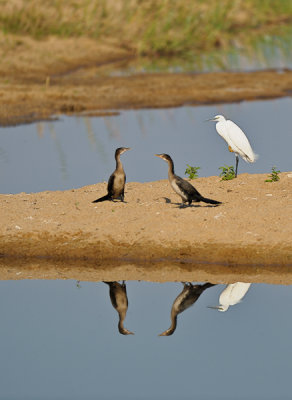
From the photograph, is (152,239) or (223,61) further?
(223,61)

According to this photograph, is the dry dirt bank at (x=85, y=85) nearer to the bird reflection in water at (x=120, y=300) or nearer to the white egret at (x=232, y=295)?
the bird reflection in water at (x=120, y=300)

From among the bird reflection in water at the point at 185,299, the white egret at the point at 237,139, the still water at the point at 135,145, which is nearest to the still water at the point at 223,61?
the still water at the point at 135,145

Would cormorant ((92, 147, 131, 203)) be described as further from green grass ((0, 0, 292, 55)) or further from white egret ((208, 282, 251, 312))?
green grass ((0, 0, 292, 55))

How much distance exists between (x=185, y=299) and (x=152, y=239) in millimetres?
1527

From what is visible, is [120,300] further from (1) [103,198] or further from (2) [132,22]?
(2) [132,22]

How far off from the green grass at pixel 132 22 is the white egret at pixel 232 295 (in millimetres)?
22426

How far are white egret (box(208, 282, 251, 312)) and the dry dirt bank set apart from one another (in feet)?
43.4

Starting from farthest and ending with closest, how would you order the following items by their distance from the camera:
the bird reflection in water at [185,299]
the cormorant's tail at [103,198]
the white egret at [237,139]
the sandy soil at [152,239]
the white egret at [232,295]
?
the white egret at [237,139] → the cormorant's tail at [103,198] → the sandy soil at [152,239] → the white egret at [232,295] → the bird reflection in water at [185,299]

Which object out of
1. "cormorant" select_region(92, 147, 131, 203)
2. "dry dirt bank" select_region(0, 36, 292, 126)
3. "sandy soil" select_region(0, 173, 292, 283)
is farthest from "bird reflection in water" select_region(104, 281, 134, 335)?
"dry dirt bank" select_region(0, 36, 292, 126)

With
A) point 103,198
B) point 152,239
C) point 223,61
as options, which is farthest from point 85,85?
point 152,239

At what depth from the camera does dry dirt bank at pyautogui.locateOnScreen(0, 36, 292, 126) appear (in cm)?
2542

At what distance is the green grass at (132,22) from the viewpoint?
3297 centimetres

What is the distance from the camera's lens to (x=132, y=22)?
36.4 metres

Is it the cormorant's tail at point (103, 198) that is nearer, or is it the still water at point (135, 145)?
the cormorant's tail at point (103, 198)
